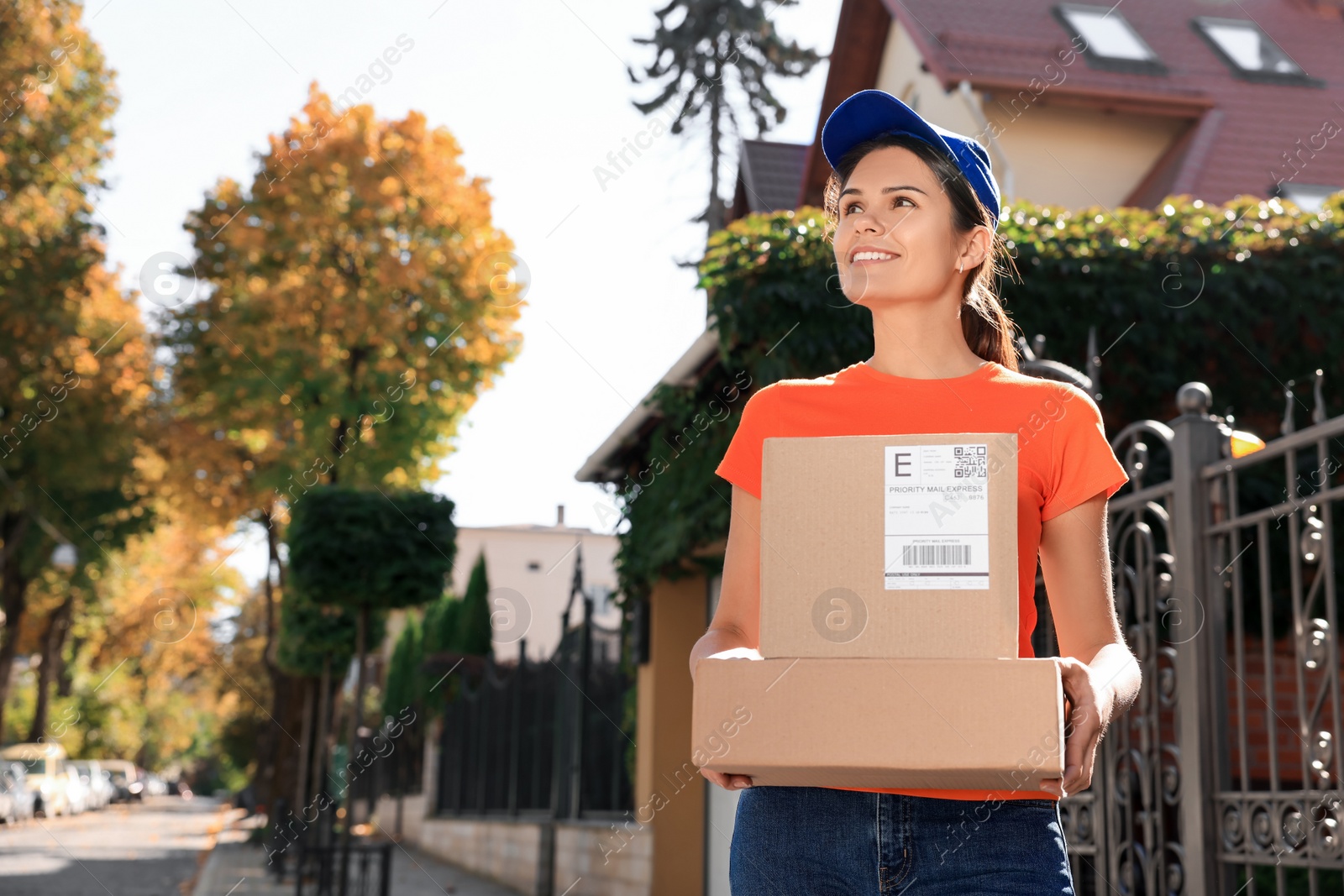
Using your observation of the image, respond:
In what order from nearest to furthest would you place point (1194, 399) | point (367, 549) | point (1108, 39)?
point (1194, 399) < point (367, 549) < point (1108, 39)

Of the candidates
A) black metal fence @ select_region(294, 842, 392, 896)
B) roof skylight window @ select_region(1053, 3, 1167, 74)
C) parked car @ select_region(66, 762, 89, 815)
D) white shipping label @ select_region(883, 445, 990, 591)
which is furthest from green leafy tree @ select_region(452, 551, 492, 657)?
white shipping label @ select_region(883, 445, 990, 591)

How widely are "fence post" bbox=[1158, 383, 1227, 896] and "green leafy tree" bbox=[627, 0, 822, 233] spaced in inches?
646

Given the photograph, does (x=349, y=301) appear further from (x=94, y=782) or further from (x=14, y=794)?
(x=94, y=782)

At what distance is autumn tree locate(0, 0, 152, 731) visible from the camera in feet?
62.2

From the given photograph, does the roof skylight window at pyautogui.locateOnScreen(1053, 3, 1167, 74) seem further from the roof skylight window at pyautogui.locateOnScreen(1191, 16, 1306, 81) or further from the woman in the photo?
the woman

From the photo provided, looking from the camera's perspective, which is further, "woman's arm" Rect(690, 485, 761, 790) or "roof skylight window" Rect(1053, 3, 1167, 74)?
"roof skylight window" Rect(1053, 3, 1167, 74)

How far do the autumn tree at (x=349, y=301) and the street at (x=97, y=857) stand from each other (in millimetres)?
5042

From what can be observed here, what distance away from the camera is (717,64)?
71.1ft

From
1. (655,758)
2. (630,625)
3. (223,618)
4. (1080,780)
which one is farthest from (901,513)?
(223,618)

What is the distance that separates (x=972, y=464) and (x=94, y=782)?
Answer: 46482mm

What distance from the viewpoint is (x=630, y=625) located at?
11578mm

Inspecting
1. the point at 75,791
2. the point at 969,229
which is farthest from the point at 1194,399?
the point at 75,791

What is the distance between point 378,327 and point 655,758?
8.30 metres

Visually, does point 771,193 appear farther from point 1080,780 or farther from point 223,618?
point 223,618
